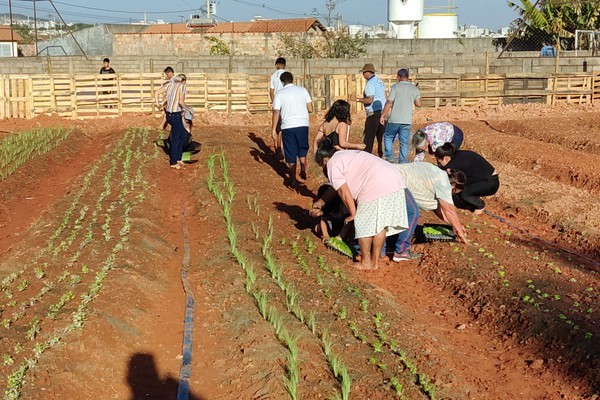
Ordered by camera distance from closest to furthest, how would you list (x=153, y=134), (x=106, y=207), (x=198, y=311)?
(x=198, y=311)
(x=106, y=207)
(x=153, y=134)

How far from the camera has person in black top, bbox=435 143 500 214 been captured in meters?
9.66

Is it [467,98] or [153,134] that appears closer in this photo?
Result: [153,134]

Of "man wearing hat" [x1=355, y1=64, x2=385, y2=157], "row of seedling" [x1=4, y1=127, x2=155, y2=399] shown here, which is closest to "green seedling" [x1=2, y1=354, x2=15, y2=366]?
"row of seedling" [x1=4, y1=127, x2=155, y2=399]

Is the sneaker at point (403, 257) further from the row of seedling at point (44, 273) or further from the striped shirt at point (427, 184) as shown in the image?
the row of seedling at point (44, 273)

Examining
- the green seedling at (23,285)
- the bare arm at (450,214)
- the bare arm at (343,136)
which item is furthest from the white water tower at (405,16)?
the green seedling at (23,285)

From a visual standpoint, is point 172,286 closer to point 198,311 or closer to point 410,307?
point 198,311

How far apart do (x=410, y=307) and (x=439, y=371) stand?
71.0 inches

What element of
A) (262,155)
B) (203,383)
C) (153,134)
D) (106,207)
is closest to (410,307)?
(203,383)

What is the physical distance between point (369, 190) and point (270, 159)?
8418 mm

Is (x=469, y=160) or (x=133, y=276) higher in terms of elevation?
(x=469, y=160)

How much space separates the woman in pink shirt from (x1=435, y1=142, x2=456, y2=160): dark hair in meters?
1.52

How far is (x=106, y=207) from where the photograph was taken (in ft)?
36.1

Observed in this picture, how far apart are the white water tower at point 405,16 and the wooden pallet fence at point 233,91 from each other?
19.0m

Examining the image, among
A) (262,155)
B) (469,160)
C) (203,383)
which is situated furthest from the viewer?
(262,155)
